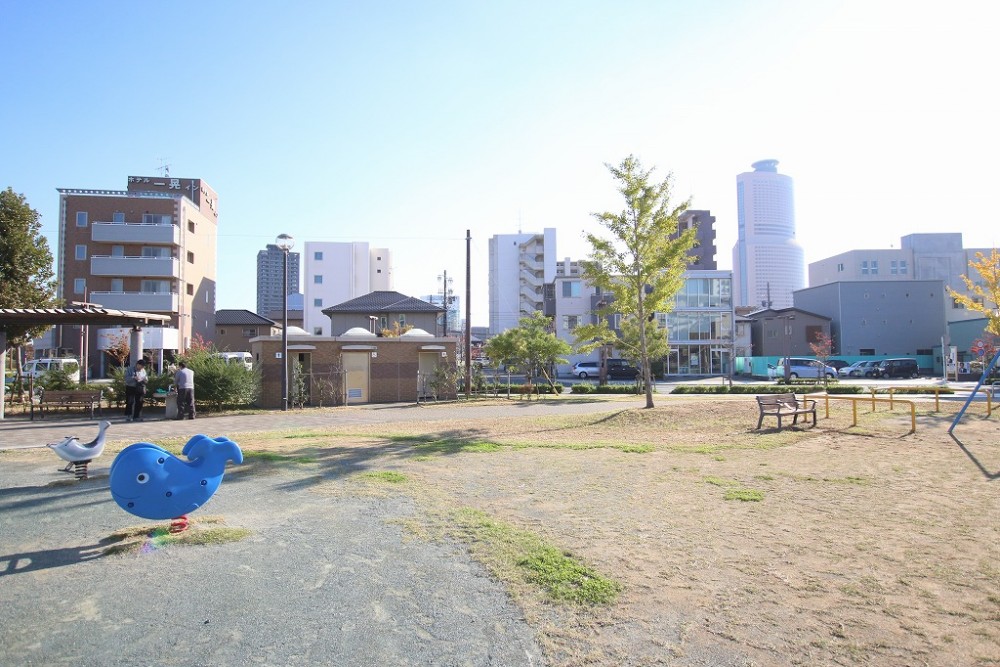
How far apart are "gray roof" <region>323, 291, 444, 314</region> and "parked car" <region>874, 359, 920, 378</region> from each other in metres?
32.2

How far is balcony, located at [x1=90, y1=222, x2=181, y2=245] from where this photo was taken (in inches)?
1692

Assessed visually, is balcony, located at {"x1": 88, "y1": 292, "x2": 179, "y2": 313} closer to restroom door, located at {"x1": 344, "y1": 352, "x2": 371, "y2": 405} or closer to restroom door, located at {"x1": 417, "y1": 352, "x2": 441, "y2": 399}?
restroom door, located at {"x1": 344, "y1": 352, "x2": 371, "y2": 405}

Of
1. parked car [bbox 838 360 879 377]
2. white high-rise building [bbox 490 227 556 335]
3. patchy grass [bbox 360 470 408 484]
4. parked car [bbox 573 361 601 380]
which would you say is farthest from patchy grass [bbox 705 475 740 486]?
white high-rise building [bbox 490 227 556 335]

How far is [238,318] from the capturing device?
56219 mm

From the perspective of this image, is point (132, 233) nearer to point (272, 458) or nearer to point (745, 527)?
point (272, 458)

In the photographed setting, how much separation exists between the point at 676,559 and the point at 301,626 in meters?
2.78

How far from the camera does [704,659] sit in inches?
125

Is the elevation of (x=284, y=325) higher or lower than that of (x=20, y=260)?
lower

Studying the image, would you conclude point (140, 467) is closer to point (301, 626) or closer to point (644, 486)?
point (301, 626)

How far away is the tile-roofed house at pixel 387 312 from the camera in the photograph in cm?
4281

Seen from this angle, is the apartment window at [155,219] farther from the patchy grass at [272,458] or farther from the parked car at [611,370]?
the patchy grass at [272,458]

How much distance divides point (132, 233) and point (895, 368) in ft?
184

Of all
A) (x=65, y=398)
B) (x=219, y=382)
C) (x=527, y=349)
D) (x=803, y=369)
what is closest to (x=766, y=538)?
(x=219, y=382)

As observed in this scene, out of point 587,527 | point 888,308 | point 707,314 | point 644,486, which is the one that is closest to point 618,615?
point 587,527
